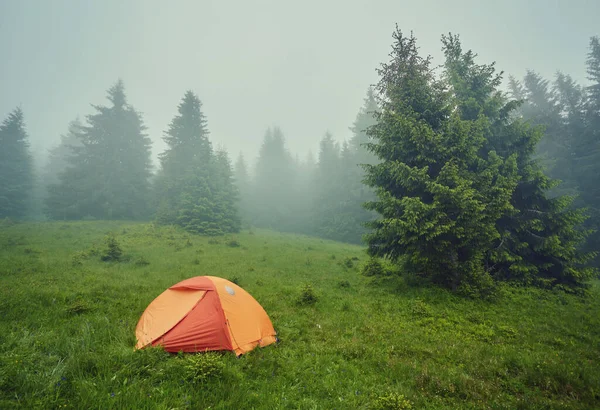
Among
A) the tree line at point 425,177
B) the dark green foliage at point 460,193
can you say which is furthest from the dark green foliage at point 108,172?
the dark green foliage at point 460,193

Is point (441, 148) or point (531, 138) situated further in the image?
point (531, 138)

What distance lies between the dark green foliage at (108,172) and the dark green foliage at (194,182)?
3.57 m

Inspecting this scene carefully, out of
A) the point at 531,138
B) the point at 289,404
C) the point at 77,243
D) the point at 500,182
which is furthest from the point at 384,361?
the point at 77,243

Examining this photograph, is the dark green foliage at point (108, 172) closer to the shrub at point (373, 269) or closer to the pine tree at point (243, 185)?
the pine tree at point (243, 185)

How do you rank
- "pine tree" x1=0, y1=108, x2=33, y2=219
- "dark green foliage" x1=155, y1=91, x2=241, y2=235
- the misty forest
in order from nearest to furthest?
the misty forest < "dark green foliage" x1=155, y1=91, x2=241, y2=235 < "pine tree" x1=0, y1=108, x2=33, y2=219

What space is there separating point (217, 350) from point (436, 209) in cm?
945

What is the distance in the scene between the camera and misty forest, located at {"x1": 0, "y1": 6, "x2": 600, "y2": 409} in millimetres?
5152

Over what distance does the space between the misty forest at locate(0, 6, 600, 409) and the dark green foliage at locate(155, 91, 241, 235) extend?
921mm

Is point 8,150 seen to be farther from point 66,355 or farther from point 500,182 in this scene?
point 500,182

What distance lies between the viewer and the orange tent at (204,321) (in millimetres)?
6652

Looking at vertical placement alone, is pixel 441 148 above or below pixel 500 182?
above

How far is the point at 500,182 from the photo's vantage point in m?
12.1

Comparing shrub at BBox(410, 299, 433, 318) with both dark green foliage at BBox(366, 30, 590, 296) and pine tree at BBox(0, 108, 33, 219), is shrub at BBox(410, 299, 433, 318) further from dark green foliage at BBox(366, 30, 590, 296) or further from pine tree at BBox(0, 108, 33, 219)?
pine tree at BBox(0, 108, 33, 219)

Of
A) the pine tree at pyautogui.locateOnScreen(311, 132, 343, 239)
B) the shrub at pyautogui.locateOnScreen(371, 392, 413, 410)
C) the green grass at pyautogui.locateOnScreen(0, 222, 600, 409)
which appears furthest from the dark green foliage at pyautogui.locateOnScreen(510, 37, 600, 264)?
the shrub at pyautogui.locateOnScreen(371, 392, 413, 410)
